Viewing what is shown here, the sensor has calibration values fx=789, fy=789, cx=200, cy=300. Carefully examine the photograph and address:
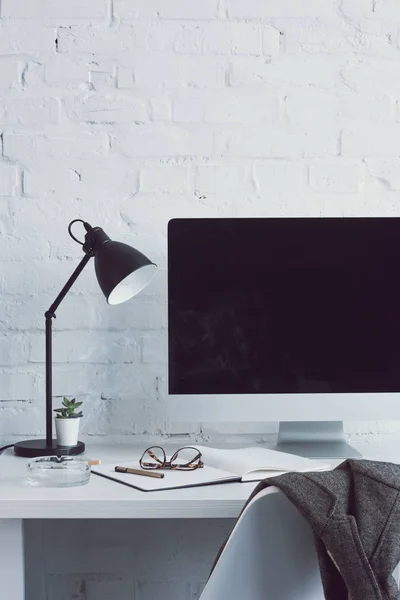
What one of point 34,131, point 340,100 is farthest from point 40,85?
point 340,100

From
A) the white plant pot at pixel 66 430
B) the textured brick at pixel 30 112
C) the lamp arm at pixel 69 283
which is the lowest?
the white plant pot at pixel 66 430

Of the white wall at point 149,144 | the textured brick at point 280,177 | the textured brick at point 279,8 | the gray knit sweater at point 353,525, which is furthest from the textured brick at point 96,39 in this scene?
the gray knit sweater at point 353,525

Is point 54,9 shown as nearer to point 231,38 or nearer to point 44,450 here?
point 231,38

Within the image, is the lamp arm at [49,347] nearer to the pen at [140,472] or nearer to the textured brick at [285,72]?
the pen at [140,472]

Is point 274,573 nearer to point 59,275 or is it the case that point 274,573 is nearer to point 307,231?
point 307,231

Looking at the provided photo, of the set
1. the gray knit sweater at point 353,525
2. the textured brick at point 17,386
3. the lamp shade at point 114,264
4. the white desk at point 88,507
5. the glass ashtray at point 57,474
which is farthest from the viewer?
the textured brick at point 17,386

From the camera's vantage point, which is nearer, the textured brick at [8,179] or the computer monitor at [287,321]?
the computer monitor at [287,321]

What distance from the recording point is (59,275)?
78.1 inches

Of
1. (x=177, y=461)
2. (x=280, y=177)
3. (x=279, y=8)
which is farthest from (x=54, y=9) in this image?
(x=177, y=461)

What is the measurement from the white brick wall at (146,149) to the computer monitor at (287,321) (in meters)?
0.25

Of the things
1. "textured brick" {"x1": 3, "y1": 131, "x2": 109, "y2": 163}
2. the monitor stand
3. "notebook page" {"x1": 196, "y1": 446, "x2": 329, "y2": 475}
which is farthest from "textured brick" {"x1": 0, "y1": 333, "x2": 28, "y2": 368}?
the monitor stand

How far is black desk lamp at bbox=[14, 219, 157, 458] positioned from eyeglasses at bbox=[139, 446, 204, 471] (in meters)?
0.21

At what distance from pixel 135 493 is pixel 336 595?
0.49 meters

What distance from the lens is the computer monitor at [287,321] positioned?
173cm
